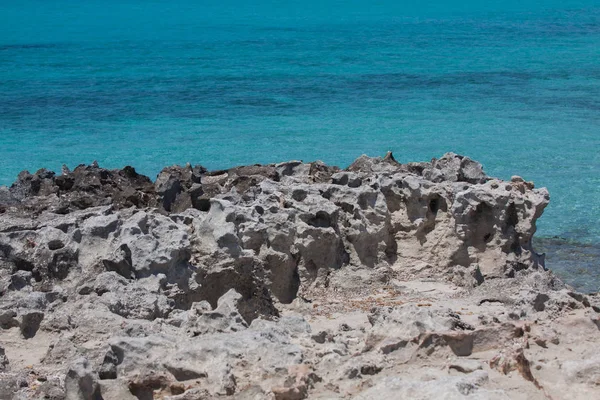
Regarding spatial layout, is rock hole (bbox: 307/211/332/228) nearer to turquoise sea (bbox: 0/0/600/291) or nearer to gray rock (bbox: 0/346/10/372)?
turquoise sea (bbox: 0/0/600/291)

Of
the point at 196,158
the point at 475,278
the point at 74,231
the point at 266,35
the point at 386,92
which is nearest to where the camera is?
the point at 74,231

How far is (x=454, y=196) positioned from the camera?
323 inches

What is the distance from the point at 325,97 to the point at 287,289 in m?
13.2

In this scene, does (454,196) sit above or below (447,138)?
above

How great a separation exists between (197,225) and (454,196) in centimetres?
240

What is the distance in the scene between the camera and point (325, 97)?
20.3 m

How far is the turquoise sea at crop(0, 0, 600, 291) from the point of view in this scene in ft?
51.2

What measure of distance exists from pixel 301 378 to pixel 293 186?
392 centimetres

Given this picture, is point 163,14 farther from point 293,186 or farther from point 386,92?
point 293,186

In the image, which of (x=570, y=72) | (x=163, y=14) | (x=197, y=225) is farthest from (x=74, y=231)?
(x=163, y=14)

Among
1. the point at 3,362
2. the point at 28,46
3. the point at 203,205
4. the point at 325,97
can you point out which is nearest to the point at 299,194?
the point at 203,205

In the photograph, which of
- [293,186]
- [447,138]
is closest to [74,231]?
[293,186]

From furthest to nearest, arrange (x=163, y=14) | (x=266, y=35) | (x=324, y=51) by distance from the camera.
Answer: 1. (x=163, y=14)
2. (x=266, y=35)
3. (x=324, y=51)

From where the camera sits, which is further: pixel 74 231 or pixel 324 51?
pixel 324 51
